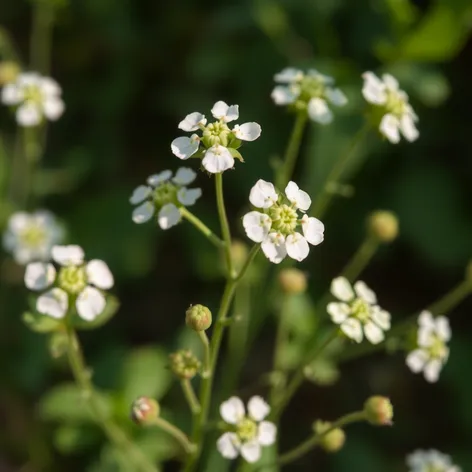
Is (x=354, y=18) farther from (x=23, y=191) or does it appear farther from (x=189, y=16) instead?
(x=23, y=191)

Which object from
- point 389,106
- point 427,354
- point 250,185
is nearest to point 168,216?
point 389,106

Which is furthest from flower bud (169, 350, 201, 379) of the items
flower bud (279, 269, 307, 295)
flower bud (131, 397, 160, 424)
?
flower bud (279, 269, 307, 295)

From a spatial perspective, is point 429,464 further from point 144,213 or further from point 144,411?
point 144,213

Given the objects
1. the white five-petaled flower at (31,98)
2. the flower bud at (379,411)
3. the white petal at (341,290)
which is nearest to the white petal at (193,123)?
the white petal at (341,290)

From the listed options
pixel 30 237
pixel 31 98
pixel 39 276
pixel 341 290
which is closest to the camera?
pixel 39 276

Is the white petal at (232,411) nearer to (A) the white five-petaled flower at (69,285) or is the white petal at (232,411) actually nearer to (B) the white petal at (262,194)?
(A) the white five-petaled flower at (69,285)
